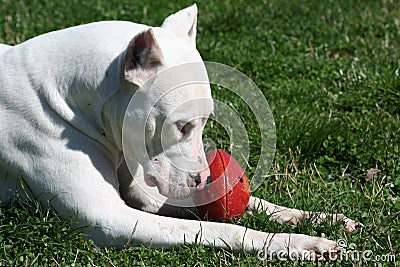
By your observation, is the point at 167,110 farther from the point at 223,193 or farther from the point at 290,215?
the point at 290,215

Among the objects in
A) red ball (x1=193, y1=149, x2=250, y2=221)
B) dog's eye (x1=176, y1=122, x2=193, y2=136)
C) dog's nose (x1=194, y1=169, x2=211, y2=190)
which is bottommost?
red ball (x1=193, y1=149, x2=250, y2=221)

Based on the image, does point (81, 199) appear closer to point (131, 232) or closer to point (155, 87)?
point (131, 232)

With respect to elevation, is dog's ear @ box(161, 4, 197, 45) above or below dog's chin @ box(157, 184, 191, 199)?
above

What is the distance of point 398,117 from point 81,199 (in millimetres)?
2815

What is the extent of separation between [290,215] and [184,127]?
849 millimetres

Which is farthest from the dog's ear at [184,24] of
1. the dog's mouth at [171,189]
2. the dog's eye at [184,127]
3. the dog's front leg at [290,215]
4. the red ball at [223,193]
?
the dog's front leg at [290,215]

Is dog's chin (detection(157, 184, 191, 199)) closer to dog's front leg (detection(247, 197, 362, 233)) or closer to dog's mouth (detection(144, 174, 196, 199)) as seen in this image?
dog's mouth (detection(144, 174, 196, 199))

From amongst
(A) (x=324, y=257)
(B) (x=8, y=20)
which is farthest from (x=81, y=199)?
(B) (x=8, y=20)

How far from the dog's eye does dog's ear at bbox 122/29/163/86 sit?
0.29 m

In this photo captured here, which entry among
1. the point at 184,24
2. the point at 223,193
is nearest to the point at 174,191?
the point at 223,193

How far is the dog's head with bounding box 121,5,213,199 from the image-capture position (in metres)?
3.86

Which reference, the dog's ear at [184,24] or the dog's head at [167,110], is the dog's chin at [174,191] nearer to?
the dog's head at [167,110]

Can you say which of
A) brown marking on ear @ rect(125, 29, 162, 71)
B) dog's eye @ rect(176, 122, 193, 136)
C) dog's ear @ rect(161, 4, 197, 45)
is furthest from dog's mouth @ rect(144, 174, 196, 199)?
dog's ear @ rect(161, 4, 197, 45)

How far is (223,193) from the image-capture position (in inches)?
164
